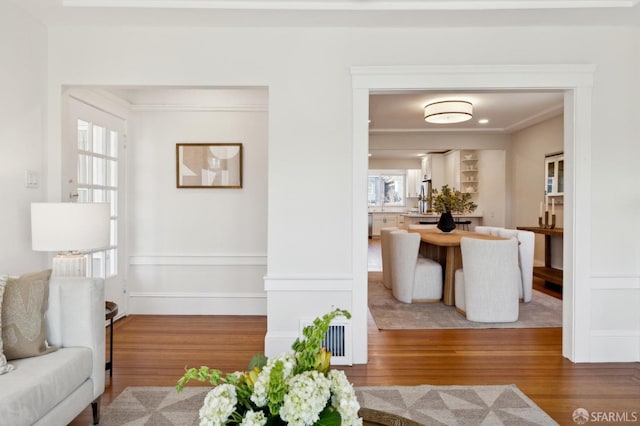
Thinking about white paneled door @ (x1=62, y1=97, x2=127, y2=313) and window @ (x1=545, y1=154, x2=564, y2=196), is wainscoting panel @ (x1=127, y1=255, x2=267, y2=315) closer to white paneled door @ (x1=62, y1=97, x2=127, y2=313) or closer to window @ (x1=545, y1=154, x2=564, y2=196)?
white paneled door @ (x1=62, y1=97, x2=127, y2=313)

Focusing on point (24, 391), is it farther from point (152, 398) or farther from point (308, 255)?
point (308, 255)

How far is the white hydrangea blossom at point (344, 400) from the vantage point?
960mm

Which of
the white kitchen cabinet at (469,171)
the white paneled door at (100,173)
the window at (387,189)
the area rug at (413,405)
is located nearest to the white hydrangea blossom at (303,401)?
the area rug at (413,405)

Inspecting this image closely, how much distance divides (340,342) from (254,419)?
2.15 metres

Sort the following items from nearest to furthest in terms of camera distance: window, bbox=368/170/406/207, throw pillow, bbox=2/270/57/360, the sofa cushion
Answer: the sofa cushion
throw pillow, bbox=2/270/57/360
window, bbox=368/170/406/207

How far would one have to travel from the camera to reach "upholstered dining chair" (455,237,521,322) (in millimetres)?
4008

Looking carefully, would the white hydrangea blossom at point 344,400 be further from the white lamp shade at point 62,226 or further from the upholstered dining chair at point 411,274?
the upholstered dining chair at point 411,274

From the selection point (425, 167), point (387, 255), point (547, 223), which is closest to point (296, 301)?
point (387, 255)

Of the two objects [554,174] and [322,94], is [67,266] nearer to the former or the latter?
[322,94]

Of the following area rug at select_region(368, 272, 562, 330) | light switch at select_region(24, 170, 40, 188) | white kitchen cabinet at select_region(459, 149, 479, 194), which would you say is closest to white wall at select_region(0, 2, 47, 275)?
light switch at select_region(24, 170, 40, 188)

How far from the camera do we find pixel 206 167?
4.26 meters

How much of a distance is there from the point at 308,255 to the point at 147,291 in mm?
2211

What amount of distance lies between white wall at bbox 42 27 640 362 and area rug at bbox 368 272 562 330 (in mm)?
1006

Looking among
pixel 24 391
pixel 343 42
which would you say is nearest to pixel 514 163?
pixel 343 42
